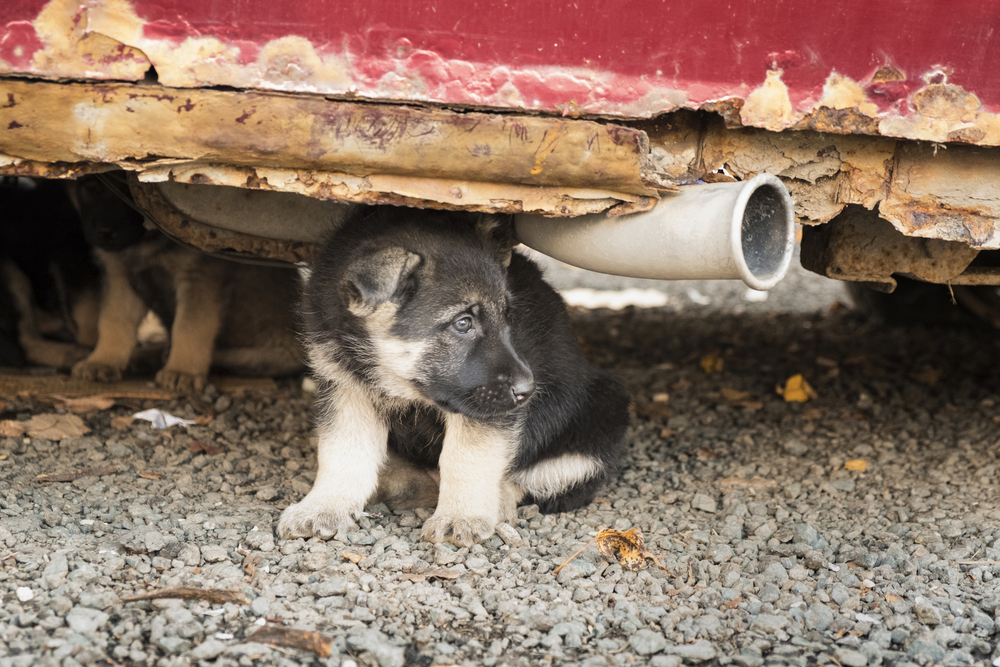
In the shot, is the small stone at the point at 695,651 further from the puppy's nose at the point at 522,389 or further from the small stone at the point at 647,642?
the puppy's nose at the point at 522,389

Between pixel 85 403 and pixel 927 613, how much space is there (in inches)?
156

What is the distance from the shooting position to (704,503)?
3.68m

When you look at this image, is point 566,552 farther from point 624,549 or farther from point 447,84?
point 447,84

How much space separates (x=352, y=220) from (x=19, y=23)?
1.35 metres

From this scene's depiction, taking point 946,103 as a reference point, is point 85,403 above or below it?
below

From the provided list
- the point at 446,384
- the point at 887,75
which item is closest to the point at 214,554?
the point at 446,384

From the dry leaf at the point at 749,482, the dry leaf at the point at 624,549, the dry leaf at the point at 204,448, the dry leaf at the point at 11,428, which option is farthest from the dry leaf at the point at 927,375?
the dry leaf at the point at 11,428

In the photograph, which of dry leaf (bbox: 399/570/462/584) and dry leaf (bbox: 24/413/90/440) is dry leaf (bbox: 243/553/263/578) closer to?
dry leaf (bbox: 399/570/462/584)

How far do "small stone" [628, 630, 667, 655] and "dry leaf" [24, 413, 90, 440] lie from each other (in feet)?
9.34

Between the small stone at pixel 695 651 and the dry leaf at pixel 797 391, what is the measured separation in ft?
9.74

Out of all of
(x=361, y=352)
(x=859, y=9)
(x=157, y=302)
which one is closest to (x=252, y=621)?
(x=361, y=352)

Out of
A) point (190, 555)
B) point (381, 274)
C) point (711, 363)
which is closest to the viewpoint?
point (190, 555)

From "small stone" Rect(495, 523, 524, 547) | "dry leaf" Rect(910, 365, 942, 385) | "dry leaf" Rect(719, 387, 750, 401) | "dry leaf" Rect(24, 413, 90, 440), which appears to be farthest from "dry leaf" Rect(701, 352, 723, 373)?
"dry leaf" Rect(24, 413, 90, 440)

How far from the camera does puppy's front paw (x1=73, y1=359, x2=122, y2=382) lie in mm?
5023
